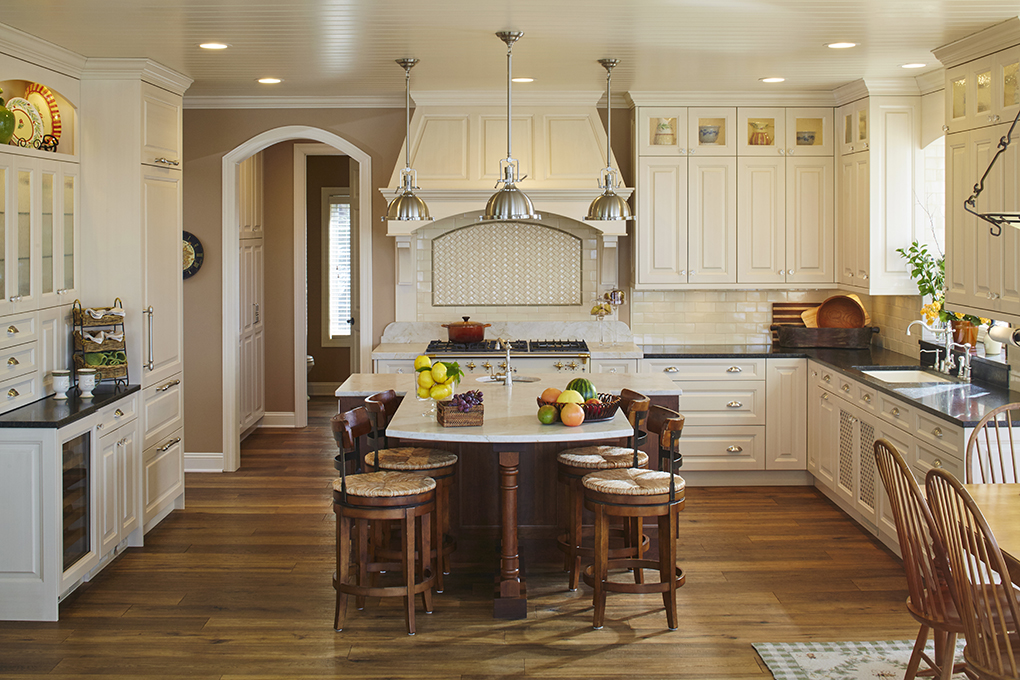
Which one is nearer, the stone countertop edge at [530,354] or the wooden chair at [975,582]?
the wooden chair at [975,582]

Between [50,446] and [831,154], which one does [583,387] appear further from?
[831,154]

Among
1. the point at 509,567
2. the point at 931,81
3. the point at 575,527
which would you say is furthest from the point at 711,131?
the point at 509,567

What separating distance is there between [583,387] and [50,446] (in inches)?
90.9

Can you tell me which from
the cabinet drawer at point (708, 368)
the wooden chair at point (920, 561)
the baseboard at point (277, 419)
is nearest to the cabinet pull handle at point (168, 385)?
the baseboard at point (277, 419)

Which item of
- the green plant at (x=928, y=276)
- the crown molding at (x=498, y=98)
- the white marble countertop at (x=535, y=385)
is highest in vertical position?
the crown molding at (x=498, y=98)

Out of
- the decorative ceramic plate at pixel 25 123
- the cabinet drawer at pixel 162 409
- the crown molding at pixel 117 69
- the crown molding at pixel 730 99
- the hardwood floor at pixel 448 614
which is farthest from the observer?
the crown molding at pixel 730 99

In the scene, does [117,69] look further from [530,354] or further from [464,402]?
[530,354]

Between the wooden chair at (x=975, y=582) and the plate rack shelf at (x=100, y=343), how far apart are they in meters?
3.97

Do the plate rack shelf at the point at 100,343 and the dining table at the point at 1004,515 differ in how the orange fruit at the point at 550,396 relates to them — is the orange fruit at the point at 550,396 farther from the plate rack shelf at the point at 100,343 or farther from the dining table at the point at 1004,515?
the plate rack shelf at the point at 100,343

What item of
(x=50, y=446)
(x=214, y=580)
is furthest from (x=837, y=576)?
(x=50, y=446)

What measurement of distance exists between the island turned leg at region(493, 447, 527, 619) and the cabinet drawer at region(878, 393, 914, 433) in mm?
2016

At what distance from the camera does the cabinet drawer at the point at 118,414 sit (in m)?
4.50

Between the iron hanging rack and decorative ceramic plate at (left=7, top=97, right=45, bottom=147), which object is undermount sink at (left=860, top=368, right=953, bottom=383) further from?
decorative ceramic plate at (left=7, top=97, right=45, bottom=147)

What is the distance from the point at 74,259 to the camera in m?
4.98
